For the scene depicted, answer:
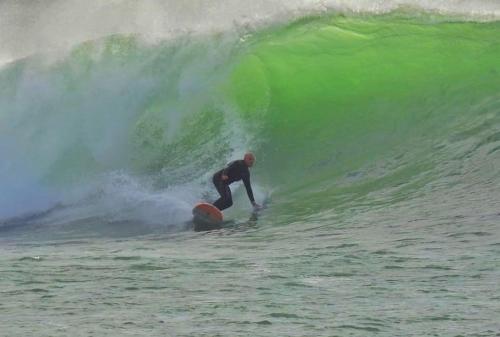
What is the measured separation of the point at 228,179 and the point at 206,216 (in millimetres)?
894

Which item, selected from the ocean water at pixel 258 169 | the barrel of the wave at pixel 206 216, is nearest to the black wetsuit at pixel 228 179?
the ocean water at pixel 258 169

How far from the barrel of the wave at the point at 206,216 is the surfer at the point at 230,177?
0.63 m

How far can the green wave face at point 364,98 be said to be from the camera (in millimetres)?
14906

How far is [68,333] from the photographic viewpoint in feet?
24.6

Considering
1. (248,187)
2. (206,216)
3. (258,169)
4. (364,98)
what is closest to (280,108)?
(364,98)

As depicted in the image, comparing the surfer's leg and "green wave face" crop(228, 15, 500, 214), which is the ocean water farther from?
the surfer's leg

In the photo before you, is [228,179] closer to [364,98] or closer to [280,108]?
[280,108]

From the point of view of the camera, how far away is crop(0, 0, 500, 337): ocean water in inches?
326

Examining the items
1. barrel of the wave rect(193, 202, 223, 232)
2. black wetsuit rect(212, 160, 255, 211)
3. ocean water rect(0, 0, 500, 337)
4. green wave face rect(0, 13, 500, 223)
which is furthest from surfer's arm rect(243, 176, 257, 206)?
barrel of the wave rect(193, 202, 223, 232)

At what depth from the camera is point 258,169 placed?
15930mm

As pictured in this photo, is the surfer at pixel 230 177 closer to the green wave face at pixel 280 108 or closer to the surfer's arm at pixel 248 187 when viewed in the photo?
the surfer's arm at pixel 248 187

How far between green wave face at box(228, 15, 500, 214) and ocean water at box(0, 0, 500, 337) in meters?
0.04

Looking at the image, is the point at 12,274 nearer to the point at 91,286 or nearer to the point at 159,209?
the point at 91,286

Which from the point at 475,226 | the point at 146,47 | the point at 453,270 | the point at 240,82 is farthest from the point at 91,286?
the point at 146,47
